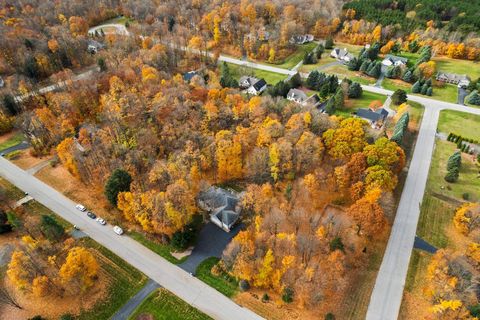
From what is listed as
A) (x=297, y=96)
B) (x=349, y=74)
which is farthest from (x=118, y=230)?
(x=349, y=74)

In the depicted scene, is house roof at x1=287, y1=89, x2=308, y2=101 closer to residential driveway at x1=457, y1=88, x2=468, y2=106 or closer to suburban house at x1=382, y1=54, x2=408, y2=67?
suburban house at x1=382, y1=54, x2=408, y2=67

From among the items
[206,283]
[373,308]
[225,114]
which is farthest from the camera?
[225,114]

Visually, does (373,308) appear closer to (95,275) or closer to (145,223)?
(145,223)

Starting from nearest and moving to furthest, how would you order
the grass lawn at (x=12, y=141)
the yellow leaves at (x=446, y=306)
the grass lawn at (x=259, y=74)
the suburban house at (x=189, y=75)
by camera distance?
the yellow leaves at (x=446, y=306) → the grass lawn at (x=12, y=141) → the suburban house at (x=189, y=75) → the grass lawn at (x=259, y=74)

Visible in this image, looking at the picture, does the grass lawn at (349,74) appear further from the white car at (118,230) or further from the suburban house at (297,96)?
the white car at (118,230)

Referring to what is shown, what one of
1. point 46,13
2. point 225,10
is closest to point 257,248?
point 225,10

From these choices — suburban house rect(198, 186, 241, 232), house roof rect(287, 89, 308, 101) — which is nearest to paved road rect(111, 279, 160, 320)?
suburban house rect(198, 186, 241, 232)

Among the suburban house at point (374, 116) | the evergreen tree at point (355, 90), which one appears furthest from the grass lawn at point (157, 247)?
the evergreen tree at point (355, 90)
